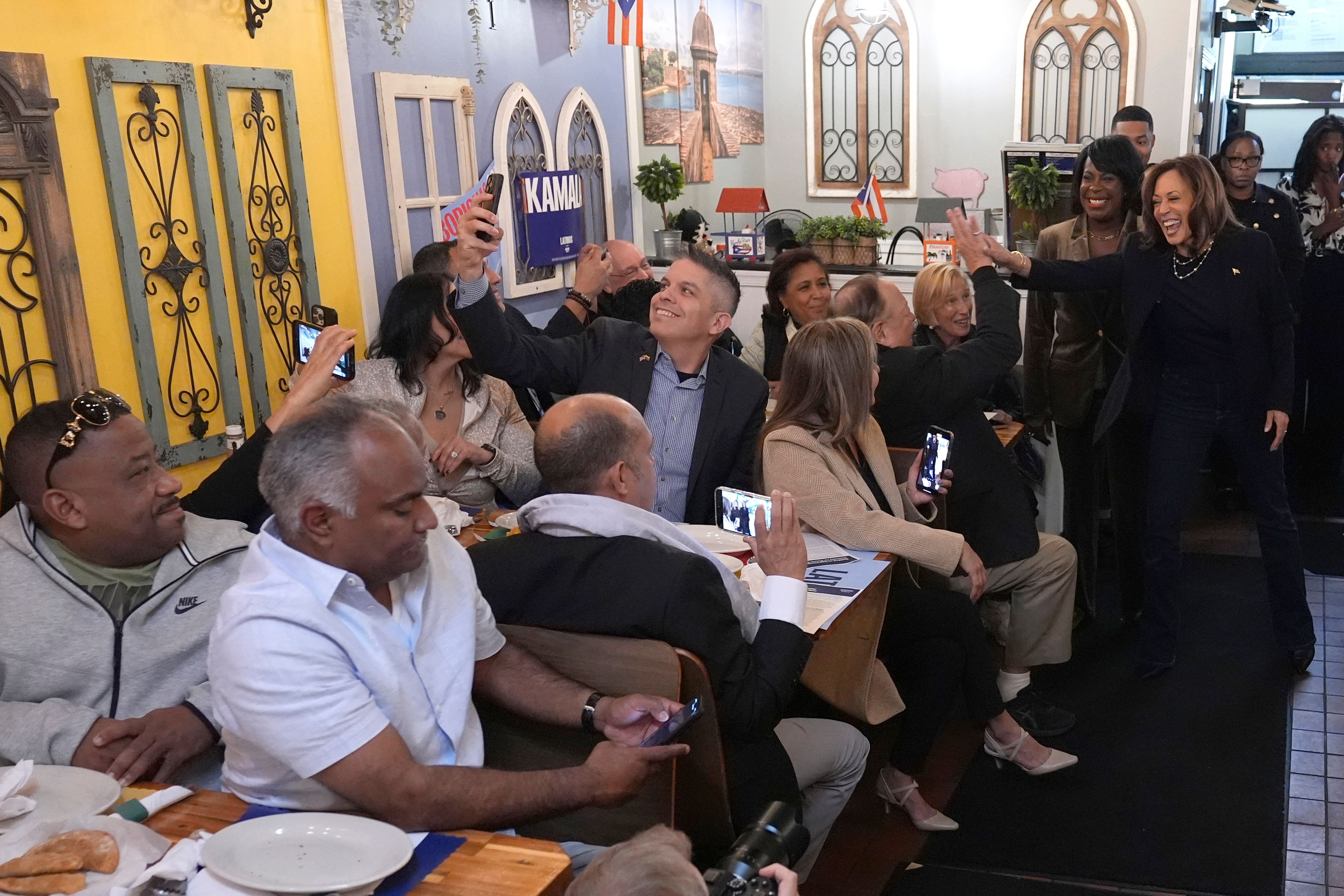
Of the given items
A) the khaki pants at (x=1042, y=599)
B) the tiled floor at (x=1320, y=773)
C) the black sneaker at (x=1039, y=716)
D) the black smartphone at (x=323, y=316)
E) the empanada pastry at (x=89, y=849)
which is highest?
the black smartphone at (x=323, y=316)

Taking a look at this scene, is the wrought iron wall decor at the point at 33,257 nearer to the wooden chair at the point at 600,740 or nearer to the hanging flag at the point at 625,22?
the wooden chair at the point at 600,740

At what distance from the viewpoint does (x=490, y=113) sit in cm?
502

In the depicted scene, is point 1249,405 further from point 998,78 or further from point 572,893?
point 998,78

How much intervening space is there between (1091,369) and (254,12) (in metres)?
3.04

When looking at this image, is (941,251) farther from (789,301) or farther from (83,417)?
(83,417)

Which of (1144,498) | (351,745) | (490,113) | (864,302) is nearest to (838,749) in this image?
(351,745)

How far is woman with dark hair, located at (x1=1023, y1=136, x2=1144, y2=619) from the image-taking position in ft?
13.7

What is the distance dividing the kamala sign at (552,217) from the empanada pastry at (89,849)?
3959 millimetres

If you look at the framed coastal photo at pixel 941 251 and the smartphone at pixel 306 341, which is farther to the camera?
the framed coastal photo at pixel 941 251

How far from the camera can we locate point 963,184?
8.31m

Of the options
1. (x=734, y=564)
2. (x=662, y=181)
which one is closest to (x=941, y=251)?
(x=662, y=181)

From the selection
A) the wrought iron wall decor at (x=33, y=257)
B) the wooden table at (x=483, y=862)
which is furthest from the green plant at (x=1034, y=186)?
the wooden table at (x=483, y=862)

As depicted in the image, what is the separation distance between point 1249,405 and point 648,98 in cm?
356

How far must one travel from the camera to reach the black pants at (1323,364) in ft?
18.2
